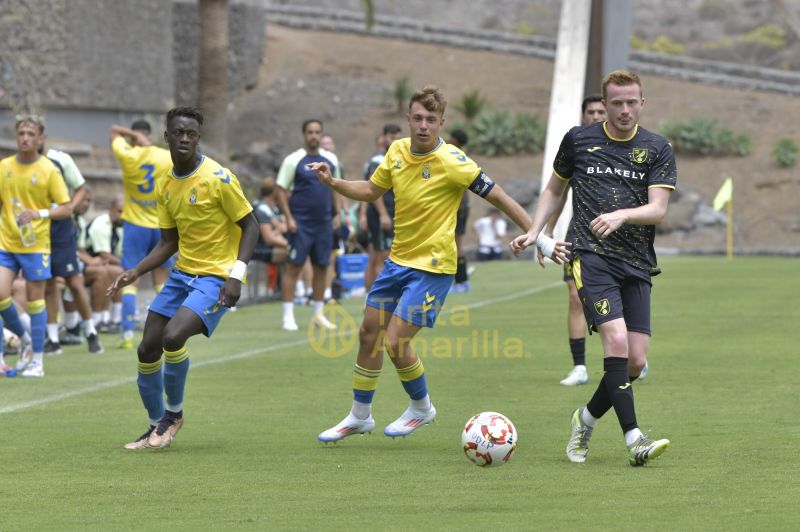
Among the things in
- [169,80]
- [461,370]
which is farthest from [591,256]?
[169,80]

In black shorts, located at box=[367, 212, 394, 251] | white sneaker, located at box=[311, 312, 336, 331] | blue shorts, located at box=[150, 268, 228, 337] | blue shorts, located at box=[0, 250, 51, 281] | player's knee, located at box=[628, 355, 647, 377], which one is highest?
blue shorts, located at box=[150, 268, 228, 337]

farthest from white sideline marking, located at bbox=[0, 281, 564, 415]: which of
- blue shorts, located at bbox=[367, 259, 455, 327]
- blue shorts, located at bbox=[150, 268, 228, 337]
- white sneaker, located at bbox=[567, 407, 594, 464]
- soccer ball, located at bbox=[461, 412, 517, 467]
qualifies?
white sneaker, located at bbox=[567, 407, 594, 464]

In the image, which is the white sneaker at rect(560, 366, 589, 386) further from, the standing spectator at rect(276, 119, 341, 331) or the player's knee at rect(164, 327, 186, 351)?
the standing spectator at rect(276, 119, 341, 331)

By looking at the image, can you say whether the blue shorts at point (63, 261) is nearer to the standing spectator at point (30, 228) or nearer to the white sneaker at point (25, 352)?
the standing spectator at point (30, 228)

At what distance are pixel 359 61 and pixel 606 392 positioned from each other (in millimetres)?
45902

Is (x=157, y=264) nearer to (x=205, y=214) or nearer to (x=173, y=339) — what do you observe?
(x=205, y=214)

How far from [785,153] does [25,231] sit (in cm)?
3400

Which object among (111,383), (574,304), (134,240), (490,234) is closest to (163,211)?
(111,383)

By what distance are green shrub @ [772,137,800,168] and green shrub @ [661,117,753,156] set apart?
1.00 meters

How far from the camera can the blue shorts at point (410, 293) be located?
372 inches

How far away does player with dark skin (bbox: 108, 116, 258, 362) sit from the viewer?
9289mm

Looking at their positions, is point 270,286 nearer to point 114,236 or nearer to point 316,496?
point 114,236

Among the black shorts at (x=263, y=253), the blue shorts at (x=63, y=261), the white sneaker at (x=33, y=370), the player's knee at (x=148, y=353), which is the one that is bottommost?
the black shorts at (x=263, y=253)

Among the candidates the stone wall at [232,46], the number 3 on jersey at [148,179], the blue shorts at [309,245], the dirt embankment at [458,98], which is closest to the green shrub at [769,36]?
the dirt embankment at [458,98]
